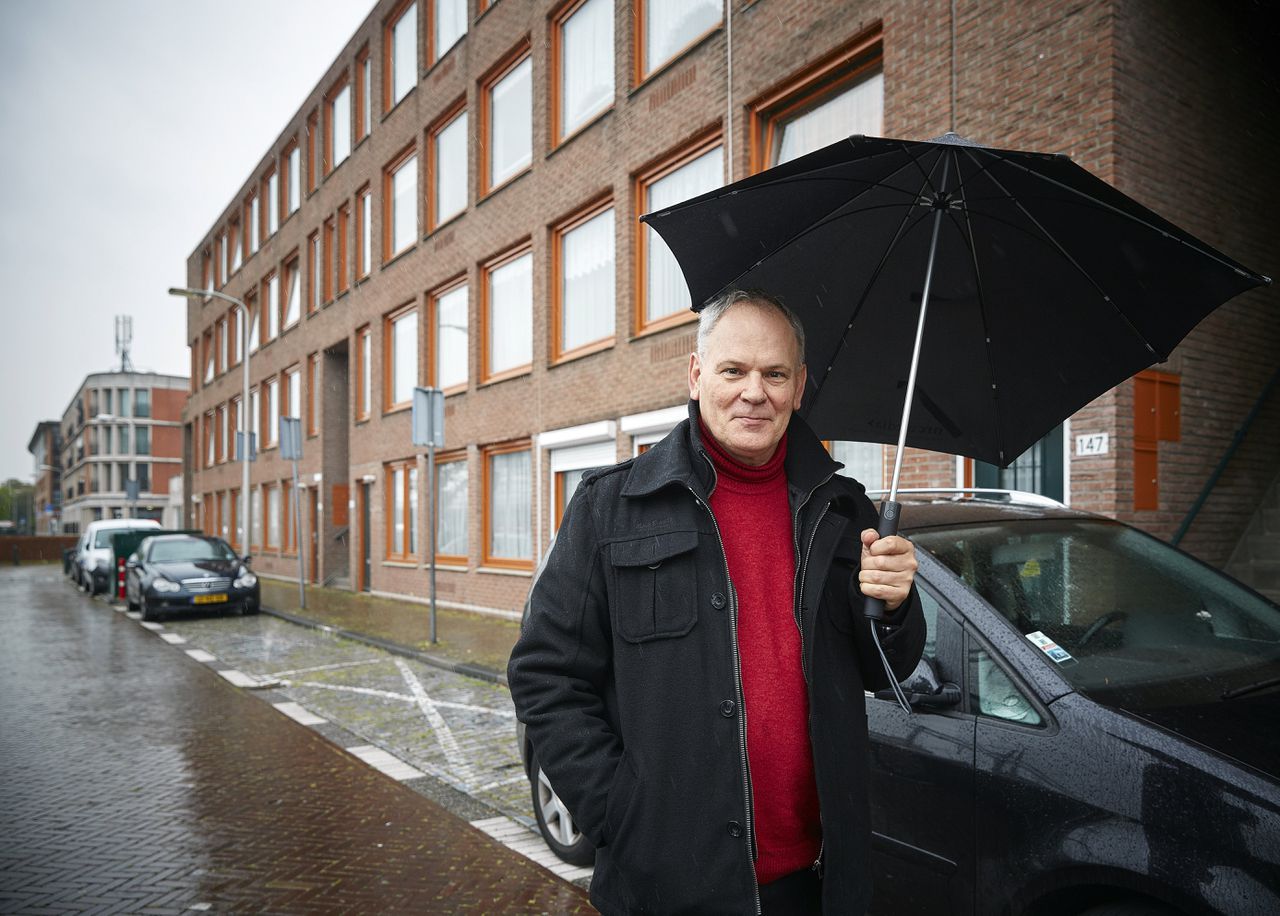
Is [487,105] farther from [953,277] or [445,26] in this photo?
[953,277]

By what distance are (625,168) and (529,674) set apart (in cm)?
1297

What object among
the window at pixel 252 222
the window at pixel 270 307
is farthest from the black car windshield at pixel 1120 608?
the window at pixel 252 222

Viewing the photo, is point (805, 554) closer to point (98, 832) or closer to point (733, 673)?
point (733, 673)

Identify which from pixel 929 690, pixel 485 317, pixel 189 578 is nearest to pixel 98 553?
pixel 189 578

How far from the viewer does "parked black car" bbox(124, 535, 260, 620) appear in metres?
16.8

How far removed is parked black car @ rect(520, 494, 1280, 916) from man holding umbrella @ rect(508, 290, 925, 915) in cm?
14

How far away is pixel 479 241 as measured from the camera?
722 inches

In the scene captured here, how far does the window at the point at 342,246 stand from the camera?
25609 millimetres

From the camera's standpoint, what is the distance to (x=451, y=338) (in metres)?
19.8

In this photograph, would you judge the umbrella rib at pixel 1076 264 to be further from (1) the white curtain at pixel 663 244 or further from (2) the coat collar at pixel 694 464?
(1) the white curtain at pixel 663 244

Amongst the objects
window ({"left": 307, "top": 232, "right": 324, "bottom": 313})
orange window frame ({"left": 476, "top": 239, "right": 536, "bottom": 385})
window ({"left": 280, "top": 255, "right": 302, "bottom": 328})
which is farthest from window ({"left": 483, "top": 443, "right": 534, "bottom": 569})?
window ({"left": 280, "top": 255, "right": 302, "bottom": 328})

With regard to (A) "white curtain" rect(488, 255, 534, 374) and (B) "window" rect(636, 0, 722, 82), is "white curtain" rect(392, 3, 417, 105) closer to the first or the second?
(A) "white curtain" rect(488, 255, 534, 374)

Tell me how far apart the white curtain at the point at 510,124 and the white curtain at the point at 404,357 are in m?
4.64

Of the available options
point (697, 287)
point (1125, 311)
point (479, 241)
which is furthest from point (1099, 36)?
point (479, 241)
